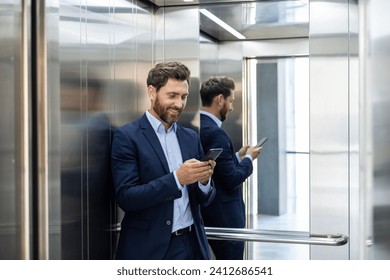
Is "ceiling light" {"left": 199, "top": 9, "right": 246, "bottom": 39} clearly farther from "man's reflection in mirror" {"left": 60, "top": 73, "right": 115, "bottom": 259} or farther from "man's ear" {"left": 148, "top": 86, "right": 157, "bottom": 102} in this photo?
"man's reflection in mirror" {"left": 60, "top": 73, "right": 115, "bottom": 259}

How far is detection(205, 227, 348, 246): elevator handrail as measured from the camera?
112 inches

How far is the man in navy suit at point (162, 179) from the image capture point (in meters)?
2.58

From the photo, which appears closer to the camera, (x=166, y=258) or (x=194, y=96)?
(x=166, y=258)

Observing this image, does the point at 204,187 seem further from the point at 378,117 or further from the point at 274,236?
the point at 378,117

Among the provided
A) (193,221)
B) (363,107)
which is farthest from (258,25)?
(193,221)

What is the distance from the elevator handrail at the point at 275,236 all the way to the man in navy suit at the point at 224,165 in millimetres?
46

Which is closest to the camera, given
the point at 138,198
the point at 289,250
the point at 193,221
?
the point at 138,198

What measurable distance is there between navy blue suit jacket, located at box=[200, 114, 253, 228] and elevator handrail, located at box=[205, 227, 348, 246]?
43mm

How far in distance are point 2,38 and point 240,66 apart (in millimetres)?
1253

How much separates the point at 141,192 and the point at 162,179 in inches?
4.0

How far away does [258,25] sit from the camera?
303cm

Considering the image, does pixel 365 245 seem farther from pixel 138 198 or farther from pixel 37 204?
pixel 37 204

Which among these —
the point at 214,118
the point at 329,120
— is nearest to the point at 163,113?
the point at 214,118

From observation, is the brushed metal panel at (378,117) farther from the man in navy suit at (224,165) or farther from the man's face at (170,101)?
the man's face at (170,101)
